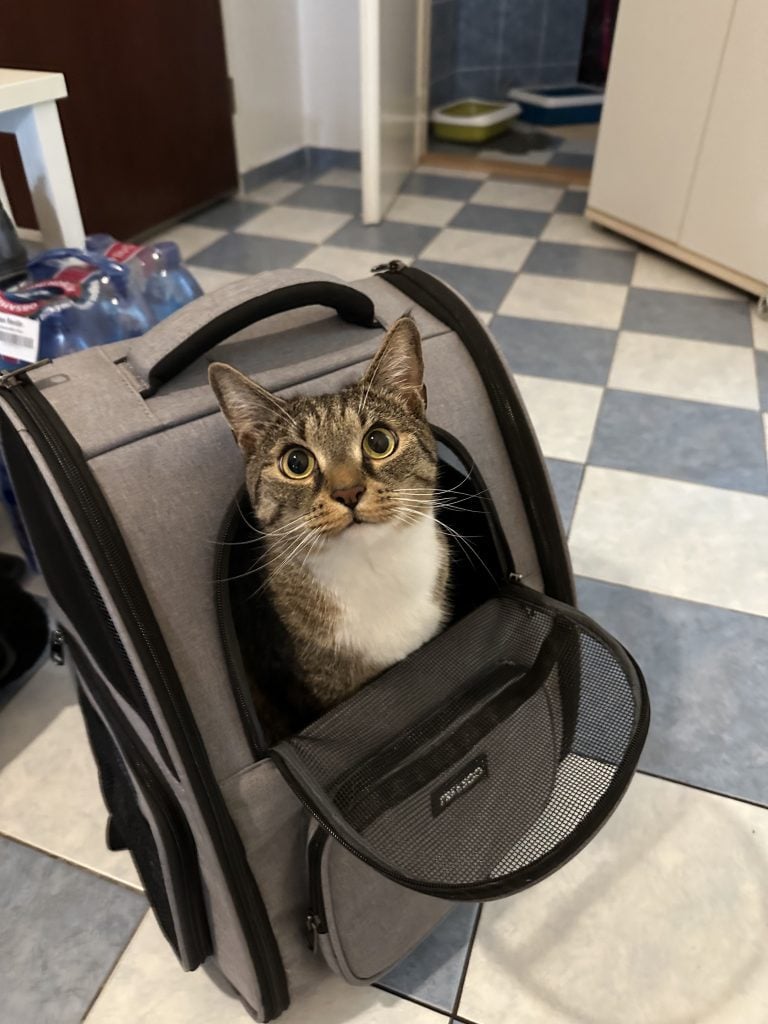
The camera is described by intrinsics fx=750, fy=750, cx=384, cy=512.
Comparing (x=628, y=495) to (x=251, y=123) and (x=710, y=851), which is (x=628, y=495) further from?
(x=251, y=123)

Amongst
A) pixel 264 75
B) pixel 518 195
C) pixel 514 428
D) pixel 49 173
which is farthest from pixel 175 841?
pixel 264 75

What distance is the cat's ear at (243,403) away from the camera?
1.89 ft

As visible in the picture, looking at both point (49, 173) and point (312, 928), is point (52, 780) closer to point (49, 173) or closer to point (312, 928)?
point (312, 928)

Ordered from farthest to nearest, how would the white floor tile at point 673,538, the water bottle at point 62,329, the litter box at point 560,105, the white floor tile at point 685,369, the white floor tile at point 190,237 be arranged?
the litter box at point 560,105 → the white floor tile at point 190,237 → the white floor tile at point 685,369 → the white floor tile at point 673,538 → the water bottle at point 62,329

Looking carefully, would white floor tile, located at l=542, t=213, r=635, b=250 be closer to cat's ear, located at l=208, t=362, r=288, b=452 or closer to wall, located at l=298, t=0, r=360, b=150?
wall, located at l=298, t=0, r=360, b=150

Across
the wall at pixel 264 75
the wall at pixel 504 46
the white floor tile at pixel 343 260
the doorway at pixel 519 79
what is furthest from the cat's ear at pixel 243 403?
the wall at pixel 504 46

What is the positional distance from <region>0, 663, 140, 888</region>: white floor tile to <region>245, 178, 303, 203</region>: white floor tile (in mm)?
2104

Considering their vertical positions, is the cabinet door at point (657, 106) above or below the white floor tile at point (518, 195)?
above

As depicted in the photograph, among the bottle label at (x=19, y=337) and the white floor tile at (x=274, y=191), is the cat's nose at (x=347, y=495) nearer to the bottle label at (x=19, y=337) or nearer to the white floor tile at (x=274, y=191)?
the bottle label at (x=19, y=337)

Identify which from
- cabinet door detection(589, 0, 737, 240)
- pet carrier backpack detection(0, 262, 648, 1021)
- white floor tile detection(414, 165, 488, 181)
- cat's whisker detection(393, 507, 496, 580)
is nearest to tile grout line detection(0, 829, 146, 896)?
pet carrier backpack detection(0, 262, 648, 1021)

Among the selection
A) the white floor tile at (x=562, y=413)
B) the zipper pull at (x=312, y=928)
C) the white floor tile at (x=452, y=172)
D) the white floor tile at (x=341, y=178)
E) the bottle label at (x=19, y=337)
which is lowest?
the white floor tile at (x=562, y=413)

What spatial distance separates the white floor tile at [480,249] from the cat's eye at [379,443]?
5.37ft

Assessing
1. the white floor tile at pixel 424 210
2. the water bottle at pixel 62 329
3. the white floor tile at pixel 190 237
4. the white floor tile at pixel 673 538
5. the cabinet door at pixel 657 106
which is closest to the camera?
the water bottle at pixel 62 329

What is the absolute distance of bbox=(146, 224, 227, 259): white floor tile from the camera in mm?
2295
